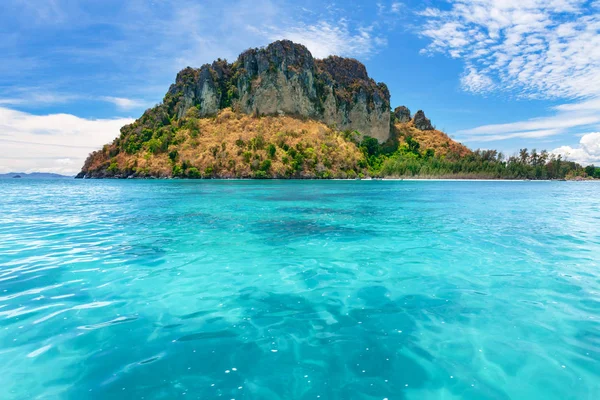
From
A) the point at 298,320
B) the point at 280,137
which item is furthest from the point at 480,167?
the point at 298,320

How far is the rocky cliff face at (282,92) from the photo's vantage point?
167500 mm

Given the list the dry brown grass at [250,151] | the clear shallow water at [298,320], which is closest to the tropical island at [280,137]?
the dry brown grass at [250,151]

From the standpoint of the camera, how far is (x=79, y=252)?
46.0 ft

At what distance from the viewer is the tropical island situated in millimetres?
141375

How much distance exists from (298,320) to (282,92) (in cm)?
16964

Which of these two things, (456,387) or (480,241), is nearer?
(456,387)

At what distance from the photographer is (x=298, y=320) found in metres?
7.67

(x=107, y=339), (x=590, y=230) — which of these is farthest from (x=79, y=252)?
(x=590, y=230)

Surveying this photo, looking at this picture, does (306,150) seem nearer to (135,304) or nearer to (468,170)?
(468,170)

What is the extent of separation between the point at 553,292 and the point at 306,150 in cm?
13484

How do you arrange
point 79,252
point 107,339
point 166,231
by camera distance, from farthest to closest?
point 166,231 < point 79,252 < point 107,339

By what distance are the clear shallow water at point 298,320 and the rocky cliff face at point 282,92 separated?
530 ft

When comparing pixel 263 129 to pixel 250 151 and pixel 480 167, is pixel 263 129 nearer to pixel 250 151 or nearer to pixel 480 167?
pixel 250 151

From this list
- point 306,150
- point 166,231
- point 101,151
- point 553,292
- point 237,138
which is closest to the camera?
point 553,292
